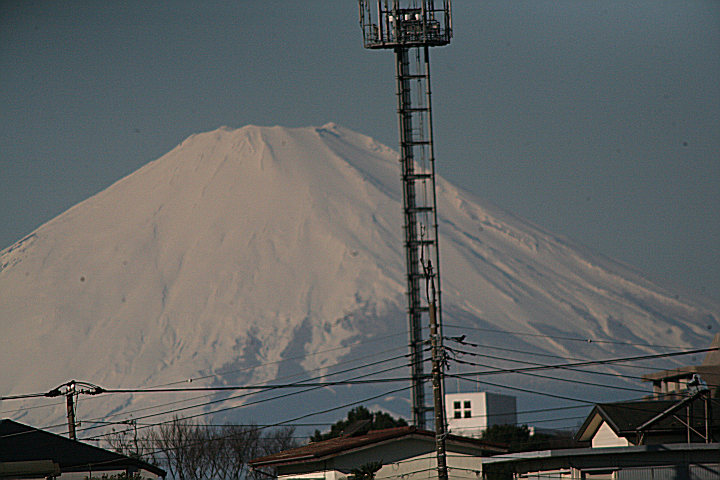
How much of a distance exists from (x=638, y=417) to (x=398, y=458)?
7.61m

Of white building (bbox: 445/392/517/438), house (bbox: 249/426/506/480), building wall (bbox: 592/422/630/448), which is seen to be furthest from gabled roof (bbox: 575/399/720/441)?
white building (bbox: 445/392/517/438)

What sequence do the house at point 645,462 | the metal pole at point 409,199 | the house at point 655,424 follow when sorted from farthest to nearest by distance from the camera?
the metal pole at point 409,199
the house at point 655,424
the house at point 645,462

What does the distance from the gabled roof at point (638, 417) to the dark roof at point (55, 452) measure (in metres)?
14.7

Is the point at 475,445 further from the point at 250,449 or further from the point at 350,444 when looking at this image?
the point at 250,449

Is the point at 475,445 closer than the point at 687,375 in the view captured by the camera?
Yes

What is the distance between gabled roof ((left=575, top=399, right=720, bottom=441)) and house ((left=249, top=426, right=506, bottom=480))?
161 inches

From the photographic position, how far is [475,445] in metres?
37.7

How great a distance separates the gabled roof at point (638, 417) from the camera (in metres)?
33.9

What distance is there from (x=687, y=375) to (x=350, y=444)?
21.6 m

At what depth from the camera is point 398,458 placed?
1478 inches

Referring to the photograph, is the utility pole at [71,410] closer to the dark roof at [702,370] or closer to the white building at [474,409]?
the dark roof at [702,370]

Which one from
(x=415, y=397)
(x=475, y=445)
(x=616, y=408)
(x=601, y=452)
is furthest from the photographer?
(x=415, y=397)

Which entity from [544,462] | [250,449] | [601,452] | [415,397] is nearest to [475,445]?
[544,462]

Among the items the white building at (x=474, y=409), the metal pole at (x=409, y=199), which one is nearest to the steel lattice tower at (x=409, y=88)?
the metal pole at (x=409, y=199)
